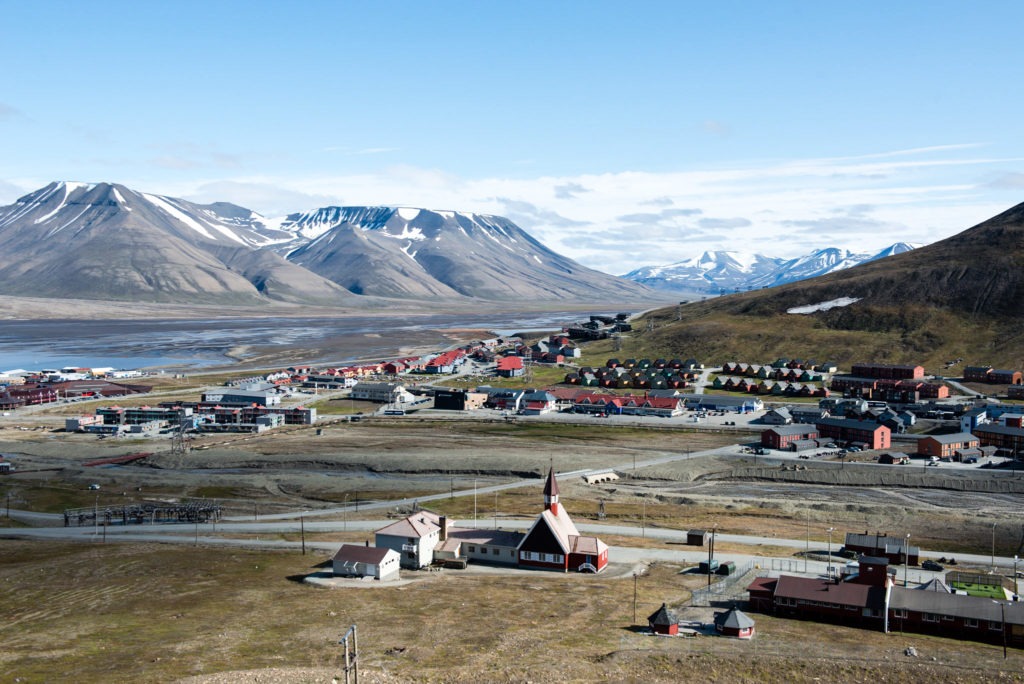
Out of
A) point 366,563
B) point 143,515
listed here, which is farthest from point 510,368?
point 366,563

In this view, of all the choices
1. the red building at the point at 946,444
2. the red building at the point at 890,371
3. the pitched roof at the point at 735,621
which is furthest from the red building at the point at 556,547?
the red building at the point at 890,371

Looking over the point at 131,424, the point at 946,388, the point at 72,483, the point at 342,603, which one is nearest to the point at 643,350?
the point at 946,388

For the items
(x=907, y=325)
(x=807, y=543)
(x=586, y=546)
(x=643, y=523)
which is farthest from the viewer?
(x=907, y=325)

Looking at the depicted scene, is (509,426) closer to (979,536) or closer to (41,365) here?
(979,536)

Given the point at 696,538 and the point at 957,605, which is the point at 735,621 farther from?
the point at 696,538

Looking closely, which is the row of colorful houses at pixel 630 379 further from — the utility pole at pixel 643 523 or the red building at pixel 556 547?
the red building at pixel 556 547
